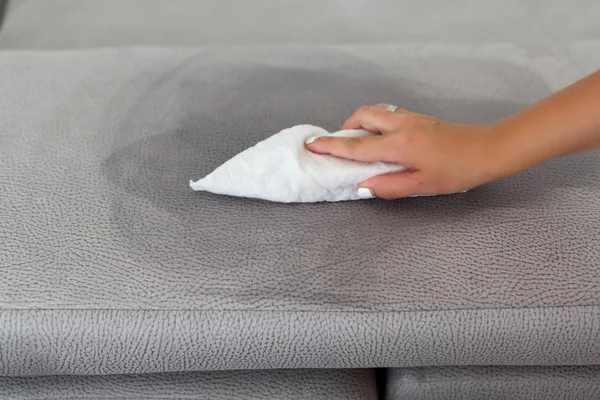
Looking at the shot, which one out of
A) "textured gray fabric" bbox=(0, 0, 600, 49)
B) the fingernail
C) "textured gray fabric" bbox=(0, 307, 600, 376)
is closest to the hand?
the fingernail

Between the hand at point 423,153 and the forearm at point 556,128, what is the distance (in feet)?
0.07

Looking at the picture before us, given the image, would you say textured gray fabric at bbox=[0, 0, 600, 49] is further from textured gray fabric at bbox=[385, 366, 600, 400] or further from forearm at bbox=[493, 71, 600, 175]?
textured gray fabric at bbox=[385, 366, 600, 400]

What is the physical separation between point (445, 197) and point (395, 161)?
90 millimetres

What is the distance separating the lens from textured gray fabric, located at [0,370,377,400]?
2.20 feet

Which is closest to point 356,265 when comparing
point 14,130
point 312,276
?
point 312,276

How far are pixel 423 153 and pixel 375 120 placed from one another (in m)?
0.08

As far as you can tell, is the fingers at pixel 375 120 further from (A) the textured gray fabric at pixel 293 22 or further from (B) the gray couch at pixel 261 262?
(A) the textured gray fabric at pixel 293 22

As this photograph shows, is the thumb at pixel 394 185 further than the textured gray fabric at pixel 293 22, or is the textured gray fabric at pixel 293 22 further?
the textured gray fabric at pixel 293 22

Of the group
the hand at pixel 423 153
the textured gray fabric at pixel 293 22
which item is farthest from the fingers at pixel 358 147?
the textured gray fabric at pixel 293 22

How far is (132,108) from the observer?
0.84 m

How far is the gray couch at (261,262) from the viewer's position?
609mm

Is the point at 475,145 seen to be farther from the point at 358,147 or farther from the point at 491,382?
the point at 491,382

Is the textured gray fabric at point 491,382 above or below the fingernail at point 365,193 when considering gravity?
below

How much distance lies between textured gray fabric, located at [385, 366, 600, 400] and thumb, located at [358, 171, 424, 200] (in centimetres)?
21
